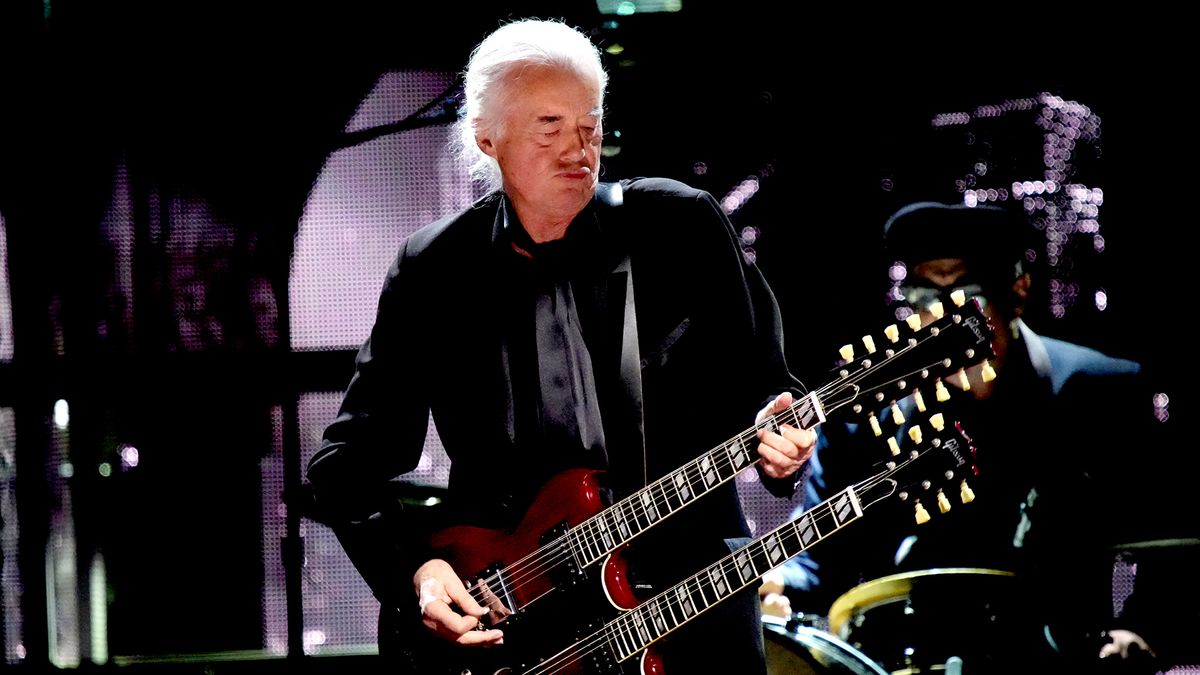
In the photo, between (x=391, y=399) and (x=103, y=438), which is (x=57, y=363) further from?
(x=391, y=399)

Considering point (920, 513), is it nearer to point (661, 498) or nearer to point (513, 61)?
point (661, 498)

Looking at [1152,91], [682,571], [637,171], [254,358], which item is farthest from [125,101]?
[1152,91]

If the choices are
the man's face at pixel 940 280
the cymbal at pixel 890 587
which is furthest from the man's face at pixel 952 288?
the cymbal at pixel 890 587

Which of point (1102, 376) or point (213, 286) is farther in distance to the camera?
point (213, 286)

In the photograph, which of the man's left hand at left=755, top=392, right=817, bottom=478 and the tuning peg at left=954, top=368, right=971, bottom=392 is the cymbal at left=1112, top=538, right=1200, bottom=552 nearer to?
the tuning peg at left=954, top=368, right=971, bottom=392

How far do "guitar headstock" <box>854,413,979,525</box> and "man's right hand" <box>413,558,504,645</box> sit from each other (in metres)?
0.69

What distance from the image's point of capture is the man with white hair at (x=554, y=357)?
1945 millimetres

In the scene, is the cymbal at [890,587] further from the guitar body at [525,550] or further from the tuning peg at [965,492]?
the guitar body at [525,550]

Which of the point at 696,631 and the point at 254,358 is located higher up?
the point at 254,358

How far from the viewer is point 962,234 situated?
123 inches

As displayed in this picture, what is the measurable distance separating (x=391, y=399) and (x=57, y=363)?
78.3 inches

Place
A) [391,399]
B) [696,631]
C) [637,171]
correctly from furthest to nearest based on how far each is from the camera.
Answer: [637,171] → [391,399] → [696,631]

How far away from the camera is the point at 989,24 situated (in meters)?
3.27

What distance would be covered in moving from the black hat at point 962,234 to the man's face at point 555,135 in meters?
1.42
